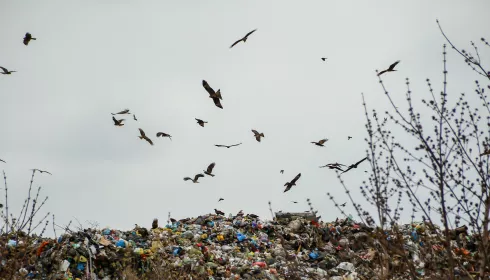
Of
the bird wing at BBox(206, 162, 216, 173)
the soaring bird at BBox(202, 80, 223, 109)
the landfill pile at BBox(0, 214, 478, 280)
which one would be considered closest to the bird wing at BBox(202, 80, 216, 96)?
the soaring bird at BBox(202, 80, 223, 109)

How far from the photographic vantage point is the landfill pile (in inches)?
233

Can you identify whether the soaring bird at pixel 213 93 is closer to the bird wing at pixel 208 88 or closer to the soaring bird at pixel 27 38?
the bird wing at pixel 208 88

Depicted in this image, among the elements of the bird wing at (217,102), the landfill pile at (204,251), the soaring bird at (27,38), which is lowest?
the landfill pile at (204,251)

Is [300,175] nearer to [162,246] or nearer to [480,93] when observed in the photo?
[480,93]

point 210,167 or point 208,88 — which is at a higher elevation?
point 208,88

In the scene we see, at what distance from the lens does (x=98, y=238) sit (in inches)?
269

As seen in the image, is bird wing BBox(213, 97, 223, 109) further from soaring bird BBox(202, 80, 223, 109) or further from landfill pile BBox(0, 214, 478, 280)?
landfill pile BBox(0, 214, 478, 280)

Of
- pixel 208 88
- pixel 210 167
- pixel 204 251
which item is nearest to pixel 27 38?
pixel 208 88

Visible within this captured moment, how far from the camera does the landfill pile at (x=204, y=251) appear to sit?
19.4 feet

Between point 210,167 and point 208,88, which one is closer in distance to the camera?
point 208,88

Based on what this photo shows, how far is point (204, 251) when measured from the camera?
7.31 meters

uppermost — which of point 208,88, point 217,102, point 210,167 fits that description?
point 208,88

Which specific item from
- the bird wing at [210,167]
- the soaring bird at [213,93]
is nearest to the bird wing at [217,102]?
the soaring bird at [213,93]

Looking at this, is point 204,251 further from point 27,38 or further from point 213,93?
point 27,38
